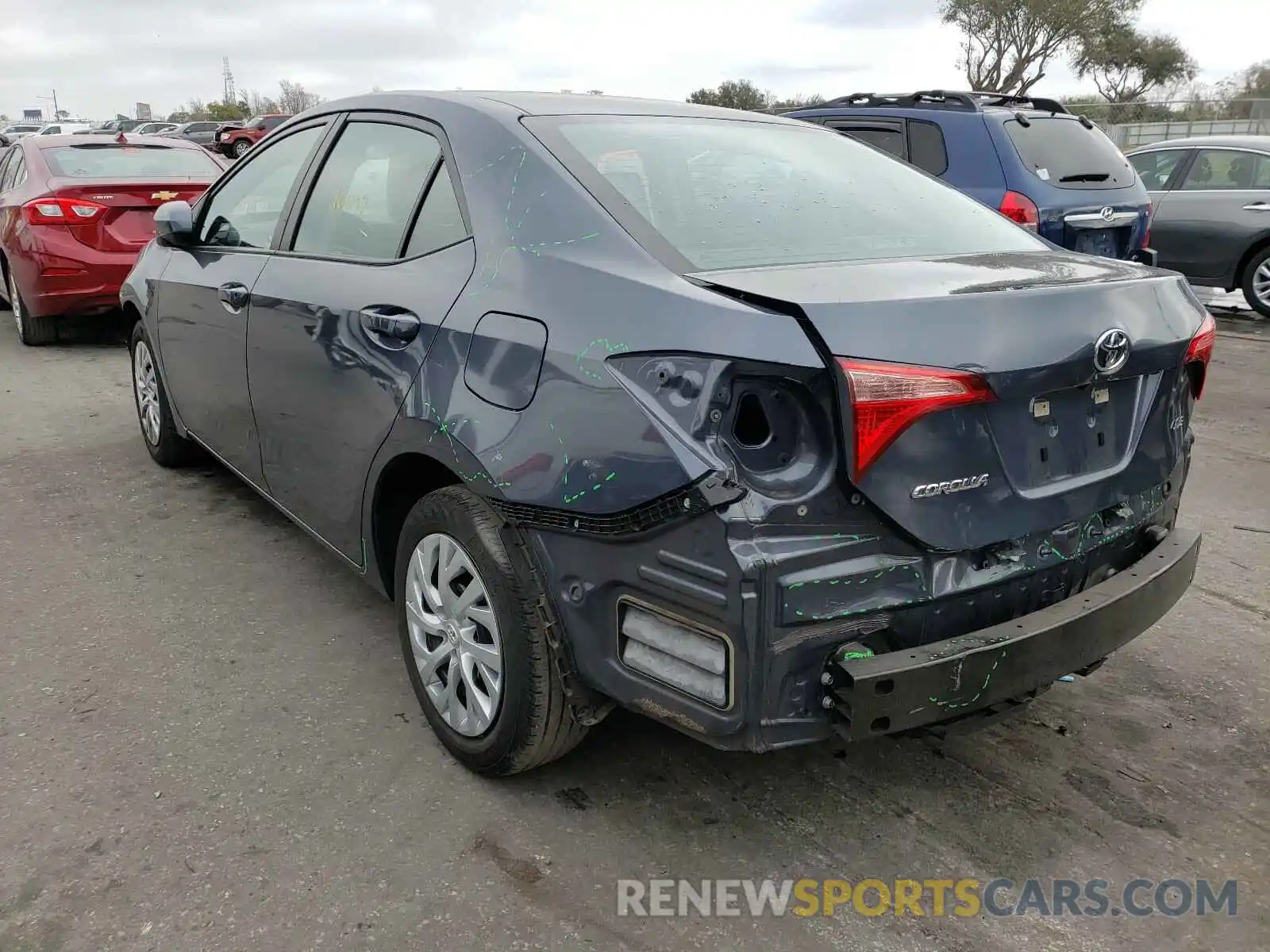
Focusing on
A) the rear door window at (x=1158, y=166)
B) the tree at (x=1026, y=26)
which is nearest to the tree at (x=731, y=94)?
the tree at (x=1026, y=26)

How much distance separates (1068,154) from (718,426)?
6.50 m

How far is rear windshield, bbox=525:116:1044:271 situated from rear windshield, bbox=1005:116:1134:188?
448 centimetres

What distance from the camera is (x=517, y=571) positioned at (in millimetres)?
2375

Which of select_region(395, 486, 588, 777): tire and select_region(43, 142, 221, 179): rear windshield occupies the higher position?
select_region(43, 142, 221, 179): rear windshield

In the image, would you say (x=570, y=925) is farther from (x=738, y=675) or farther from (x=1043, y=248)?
(x=1043, y=248)

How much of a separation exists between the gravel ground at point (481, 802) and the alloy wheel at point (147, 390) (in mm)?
1471

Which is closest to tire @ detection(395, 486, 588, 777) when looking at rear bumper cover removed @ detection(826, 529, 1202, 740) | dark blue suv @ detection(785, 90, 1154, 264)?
rear bumper cover removed @ detection(826, 529, 1202, 740)

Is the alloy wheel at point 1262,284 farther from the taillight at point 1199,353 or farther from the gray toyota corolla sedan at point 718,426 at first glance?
the taillight at point 1199,353

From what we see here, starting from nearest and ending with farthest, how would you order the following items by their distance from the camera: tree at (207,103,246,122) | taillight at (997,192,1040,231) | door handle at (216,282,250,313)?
1. door handle at (216,282,250,313)
2. taillight at (997,192,1040,231)
3. tree at (207,103,246,122)

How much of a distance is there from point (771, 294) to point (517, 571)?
2.76 feet

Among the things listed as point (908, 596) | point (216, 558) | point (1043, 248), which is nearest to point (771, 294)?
point (908, 596)

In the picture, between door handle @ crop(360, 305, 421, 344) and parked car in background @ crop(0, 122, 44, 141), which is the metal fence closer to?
door handle @ crop(360, 305, 421, 344)

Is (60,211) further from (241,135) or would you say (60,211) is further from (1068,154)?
(241,135)

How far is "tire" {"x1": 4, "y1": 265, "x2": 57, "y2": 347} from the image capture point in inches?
333
